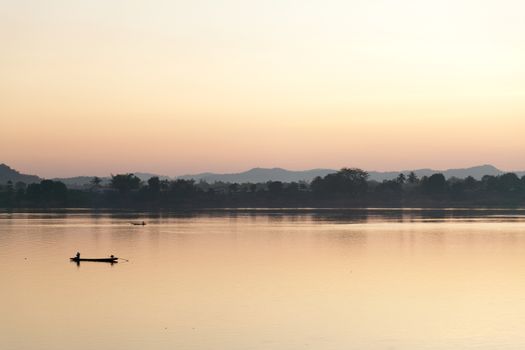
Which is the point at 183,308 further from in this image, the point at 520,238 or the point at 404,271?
the point at 520,238

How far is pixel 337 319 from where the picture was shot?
36656 mm

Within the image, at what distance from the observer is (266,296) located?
1724 inches

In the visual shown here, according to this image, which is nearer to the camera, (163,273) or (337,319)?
(337,319)

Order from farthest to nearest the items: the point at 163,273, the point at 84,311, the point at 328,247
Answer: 1. the point at 328,247
2. the point at 163,273
3. the point at 84,311

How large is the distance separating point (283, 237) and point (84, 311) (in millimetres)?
54497

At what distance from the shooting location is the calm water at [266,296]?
3306 centimetres

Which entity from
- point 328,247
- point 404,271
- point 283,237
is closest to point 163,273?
point 404,271

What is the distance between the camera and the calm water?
108ft

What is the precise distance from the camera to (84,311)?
39156 millimetres

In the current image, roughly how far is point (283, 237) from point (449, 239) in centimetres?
1723

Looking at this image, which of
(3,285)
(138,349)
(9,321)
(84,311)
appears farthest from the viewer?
(3,285)

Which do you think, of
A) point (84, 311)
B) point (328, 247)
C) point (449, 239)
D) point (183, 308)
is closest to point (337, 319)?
point (183, 308)

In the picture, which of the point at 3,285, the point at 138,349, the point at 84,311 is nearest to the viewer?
the point at 138,349

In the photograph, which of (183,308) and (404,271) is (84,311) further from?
(404,271)
